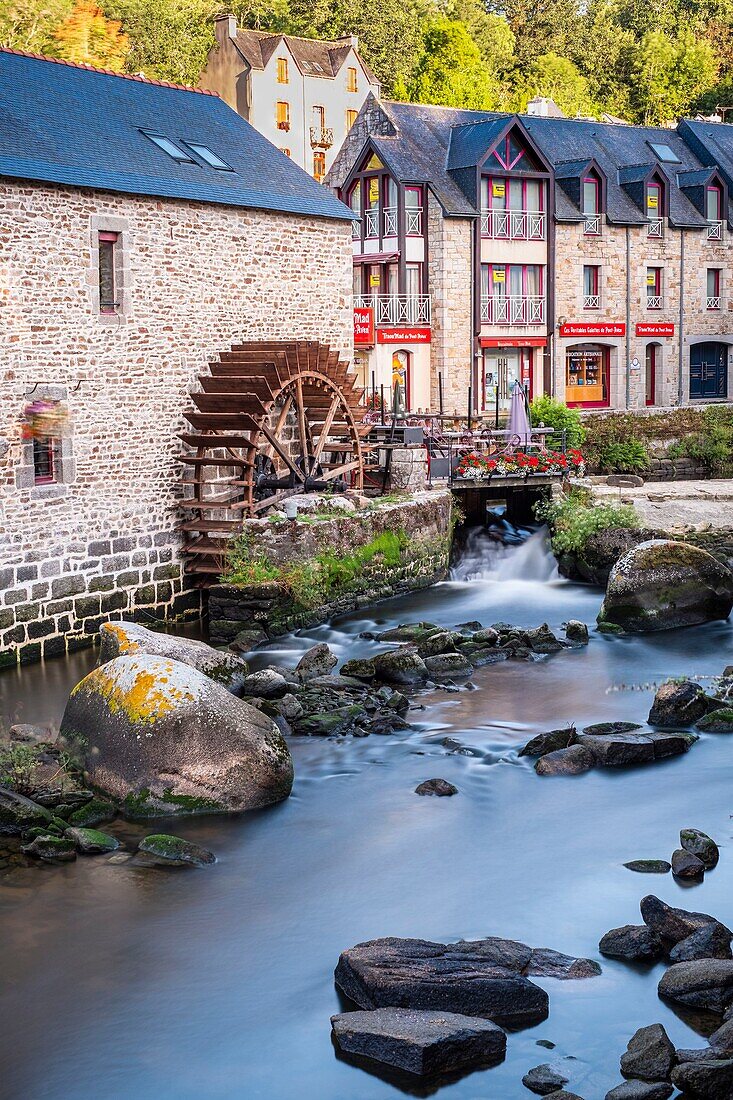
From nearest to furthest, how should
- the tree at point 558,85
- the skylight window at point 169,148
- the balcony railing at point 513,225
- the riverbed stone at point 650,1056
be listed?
1. the riverbed stone at point 650,1056
2. the skylight window at point 169,148
3. the balcony railing at point 513,225
4. the tree at point 558,85

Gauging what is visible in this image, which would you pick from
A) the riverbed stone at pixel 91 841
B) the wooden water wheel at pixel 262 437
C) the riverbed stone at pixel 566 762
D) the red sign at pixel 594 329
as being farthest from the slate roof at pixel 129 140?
the red sign at pixel 594 329

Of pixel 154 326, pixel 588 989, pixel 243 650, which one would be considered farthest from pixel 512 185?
pixel 588 989

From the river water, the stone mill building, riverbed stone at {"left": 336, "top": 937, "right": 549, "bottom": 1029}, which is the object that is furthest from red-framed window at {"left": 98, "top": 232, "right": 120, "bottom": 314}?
riverbed stone at {"left": 336, "top": 937, "right": 549, "bottom": 1029}

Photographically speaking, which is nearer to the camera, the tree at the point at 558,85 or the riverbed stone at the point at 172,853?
the riverbed stone at the point at 172,853

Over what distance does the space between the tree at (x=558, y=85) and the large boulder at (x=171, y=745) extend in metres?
46.3

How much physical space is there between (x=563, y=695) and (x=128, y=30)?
43031 mm

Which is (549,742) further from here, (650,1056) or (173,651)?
(650,1056)

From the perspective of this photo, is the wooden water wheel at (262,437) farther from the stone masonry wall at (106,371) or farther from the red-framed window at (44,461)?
the red-framed window at (44,461)

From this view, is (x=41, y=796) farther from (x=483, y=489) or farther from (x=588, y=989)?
(x=483, y=489)

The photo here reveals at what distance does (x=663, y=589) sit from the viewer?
17500 mm

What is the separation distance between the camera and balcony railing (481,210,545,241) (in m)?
33.2

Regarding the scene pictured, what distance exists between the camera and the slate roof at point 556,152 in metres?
32.9

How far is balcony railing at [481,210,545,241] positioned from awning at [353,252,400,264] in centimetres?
254

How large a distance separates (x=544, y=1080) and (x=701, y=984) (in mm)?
1259
